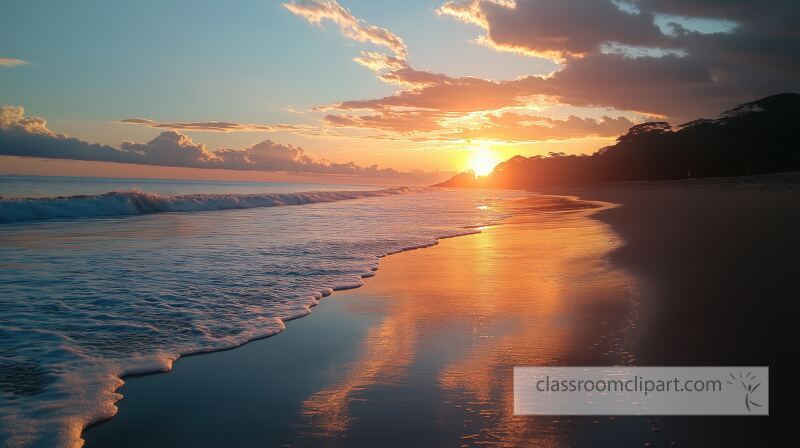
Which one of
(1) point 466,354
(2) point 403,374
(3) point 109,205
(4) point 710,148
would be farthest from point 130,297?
(4) point 710,148

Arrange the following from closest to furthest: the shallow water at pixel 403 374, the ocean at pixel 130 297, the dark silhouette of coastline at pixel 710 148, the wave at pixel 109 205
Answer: the shallow water at pixel 403 374, the ocean at pixel 130 297, the wave at pixel 109 205, the dark silhouette of coastline at pixel 710 148

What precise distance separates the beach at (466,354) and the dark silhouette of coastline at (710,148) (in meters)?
61.5

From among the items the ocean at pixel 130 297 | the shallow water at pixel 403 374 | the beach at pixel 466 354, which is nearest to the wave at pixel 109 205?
the ocean at pixel 130 297

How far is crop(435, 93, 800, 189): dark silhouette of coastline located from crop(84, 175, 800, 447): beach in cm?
6150

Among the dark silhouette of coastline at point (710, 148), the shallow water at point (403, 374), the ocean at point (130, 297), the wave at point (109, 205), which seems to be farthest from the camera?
the dark silhouette of coastline at point (710, 148)

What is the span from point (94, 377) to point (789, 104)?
87548mm

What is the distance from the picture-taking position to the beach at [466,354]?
10.2 ft

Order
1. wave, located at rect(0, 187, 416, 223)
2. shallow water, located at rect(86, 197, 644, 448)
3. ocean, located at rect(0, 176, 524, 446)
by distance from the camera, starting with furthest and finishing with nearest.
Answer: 1. wave, located at rect(0, 187, 416, 223)
2. ocean, located at rect(0, 176, 524, 446)
3. shallow water, located at rect(86, 197, 644, 448)

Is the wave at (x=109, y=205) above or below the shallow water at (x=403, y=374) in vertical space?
above

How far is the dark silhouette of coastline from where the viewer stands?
58.2 m

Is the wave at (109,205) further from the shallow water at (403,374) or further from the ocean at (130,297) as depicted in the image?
the shallow water at (403,374)

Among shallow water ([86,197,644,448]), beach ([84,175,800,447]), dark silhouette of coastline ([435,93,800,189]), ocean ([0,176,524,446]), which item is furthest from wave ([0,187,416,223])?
dark silhouette of coastline ([435,93,800,189])

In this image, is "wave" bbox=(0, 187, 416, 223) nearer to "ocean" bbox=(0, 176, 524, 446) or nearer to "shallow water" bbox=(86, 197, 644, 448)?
"ocean" bbox=(0, 176, 524, 446)

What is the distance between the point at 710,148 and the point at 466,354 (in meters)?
71.6
